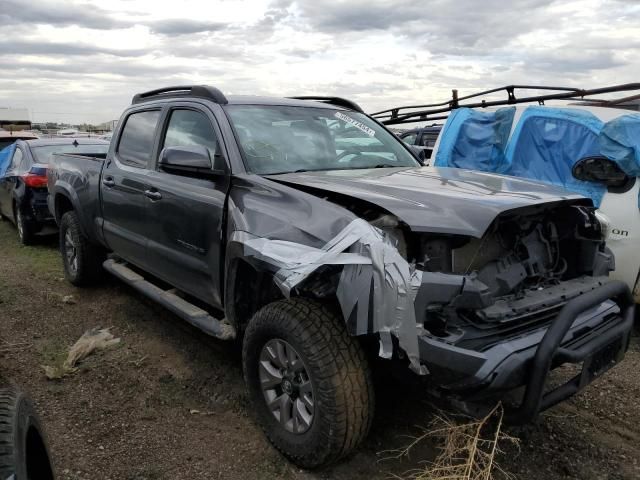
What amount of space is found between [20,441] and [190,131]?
2551 millimetres

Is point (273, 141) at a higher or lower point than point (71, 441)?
higher

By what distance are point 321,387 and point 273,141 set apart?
173cm

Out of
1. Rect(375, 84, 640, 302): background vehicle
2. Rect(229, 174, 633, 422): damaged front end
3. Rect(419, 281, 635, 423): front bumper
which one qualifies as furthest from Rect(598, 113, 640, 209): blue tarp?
Rect(419, 281, 635, 423): front bumper

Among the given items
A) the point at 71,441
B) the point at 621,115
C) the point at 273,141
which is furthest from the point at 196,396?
the point at 621,115

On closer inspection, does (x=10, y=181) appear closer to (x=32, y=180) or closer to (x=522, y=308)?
(x=32, y=180)

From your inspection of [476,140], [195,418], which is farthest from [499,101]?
[195,418]

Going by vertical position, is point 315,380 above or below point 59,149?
below

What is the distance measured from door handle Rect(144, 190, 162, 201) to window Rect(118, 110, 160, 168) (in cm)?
36

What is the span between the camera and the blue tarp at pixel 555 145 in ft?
16.5

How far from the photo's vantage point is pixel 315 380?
8.49ft

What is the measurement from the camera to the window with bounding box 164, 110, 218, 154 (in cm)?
372

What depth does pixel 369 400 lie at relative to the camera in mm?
2623

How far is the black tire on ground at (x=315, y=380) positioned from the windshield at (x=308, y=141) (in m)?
1.02

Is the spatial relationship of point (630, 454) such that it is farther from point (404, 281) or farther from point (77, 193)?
point (77, 193)
